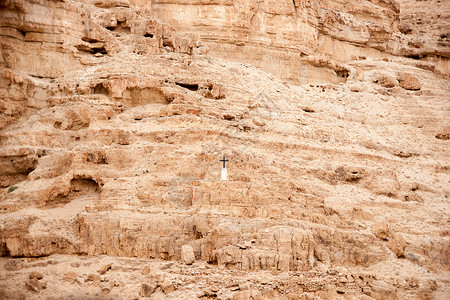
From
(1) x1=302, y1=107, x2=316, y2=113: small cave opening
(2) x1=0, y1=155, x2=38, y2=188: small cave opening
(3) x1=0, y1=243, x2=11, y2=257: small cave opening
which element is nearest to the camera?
(3) x1=0, y1=243, x2=11, y2=257: small cave opening

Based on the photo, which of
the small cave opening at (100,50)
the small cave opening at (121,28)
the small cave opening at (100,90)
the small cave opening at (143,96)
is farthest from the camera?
the small cave opening at (121,28)

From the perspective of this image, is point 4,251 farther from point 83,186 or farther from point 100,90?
point 100,90

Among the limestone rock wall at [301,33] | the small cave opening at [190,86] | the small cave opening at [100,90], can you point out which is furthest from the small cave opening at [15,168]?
Result: the limestone rock wall at [301,33]

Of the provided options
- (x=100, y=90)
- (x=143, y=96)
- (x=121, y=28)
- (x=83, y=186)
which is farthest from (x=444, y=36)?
(x=83, y=186)

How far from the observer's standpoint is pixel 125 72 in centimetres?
2662

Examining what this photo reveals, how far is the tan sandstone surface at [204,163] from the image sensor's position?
18844 millimetres

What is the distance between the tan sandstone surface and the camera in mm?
18844

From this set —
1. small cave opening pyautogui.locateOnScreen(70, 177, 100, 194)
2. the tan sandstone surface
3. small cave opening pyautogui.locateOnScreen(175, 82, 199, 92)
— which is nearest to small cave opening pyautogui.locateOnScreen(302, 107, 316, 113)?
the tan sandstone surface

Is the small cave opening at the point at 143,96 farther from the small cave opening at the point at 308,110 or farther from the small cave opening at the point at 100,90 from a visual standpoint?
the small cave opening at the point at 308,110

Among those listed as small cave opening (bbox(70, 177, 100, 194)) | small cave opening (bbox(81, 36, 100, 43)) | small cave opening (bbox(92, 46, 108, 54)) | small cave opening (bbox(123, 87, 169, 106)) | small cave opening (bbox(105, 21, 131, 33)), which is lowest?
small cave opening (bbox(70, 177, 100, 194))

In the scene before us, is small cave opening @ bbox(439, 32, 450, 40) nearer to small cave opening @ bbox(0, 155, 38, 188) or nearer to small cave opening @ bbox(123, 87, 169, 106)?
small cave opening @ bbox(123, 87, 169, 106)

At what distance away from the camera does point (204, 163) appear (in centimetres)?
2200

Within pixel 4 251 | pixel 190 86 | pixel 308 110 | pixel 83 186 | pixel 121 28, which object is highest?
pixel 121 28

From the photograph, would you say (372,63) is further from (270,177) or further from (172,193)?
(172,193)
